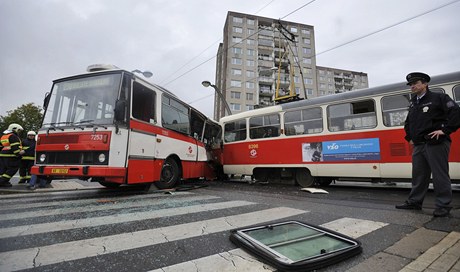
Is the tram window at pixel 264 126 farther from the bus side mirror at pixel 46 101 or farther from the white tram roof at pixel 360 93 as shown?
the bus side mirror at pixel 46 101

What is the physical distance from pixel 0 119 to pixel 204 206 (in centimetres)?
4254

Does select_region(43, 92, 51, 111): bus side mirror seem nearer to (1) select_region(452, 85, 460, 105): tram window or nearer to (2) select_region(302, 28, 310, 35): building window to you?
(1) select_region(452, 85, 460, 105): tram window

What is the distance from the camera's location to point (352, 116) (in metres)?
6.96

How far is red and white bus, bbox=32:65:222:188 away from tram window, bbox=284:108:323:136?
13.2 ft

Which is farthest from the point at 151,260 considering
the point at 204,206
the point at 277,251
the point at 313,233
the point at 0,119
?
the point at 0,119

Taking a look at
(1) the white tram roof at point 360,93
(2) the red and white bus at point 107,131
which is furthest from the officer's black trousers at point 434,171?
(2) the red and white bus at point 107,131

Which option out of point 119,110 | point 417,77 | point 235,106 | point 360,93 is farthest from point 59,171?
point 235,106

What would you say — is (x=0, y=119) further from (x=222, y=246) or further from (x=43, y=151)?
(x=222, y=246)

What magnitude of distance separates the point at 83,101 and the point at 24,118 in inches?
1428

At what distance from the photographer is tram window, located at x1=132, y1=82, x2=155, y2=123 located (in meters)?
5.50

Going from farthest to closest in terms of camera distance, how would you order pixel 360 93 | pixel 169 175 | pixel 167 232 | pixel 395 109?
1. pixel 360 93
2. pixel 169 175
3. pixel 395 109
4. pixel 167 232

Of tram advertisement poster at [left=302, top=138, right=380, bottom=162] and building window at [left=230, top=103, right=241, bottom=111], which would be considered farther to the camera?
building window at [left=230, top=103, right=241, bottom=111]

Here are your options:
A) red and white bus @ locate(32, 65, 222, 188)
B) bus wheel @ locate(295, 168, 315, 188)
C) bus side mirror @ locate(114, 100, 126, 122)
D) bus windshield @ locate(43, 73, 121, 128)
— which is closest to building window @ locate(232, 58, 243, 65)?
bus wheel @ locate(295, 168, 315, 188)

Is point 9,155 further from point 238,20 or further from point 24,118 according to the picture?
point 238,20
